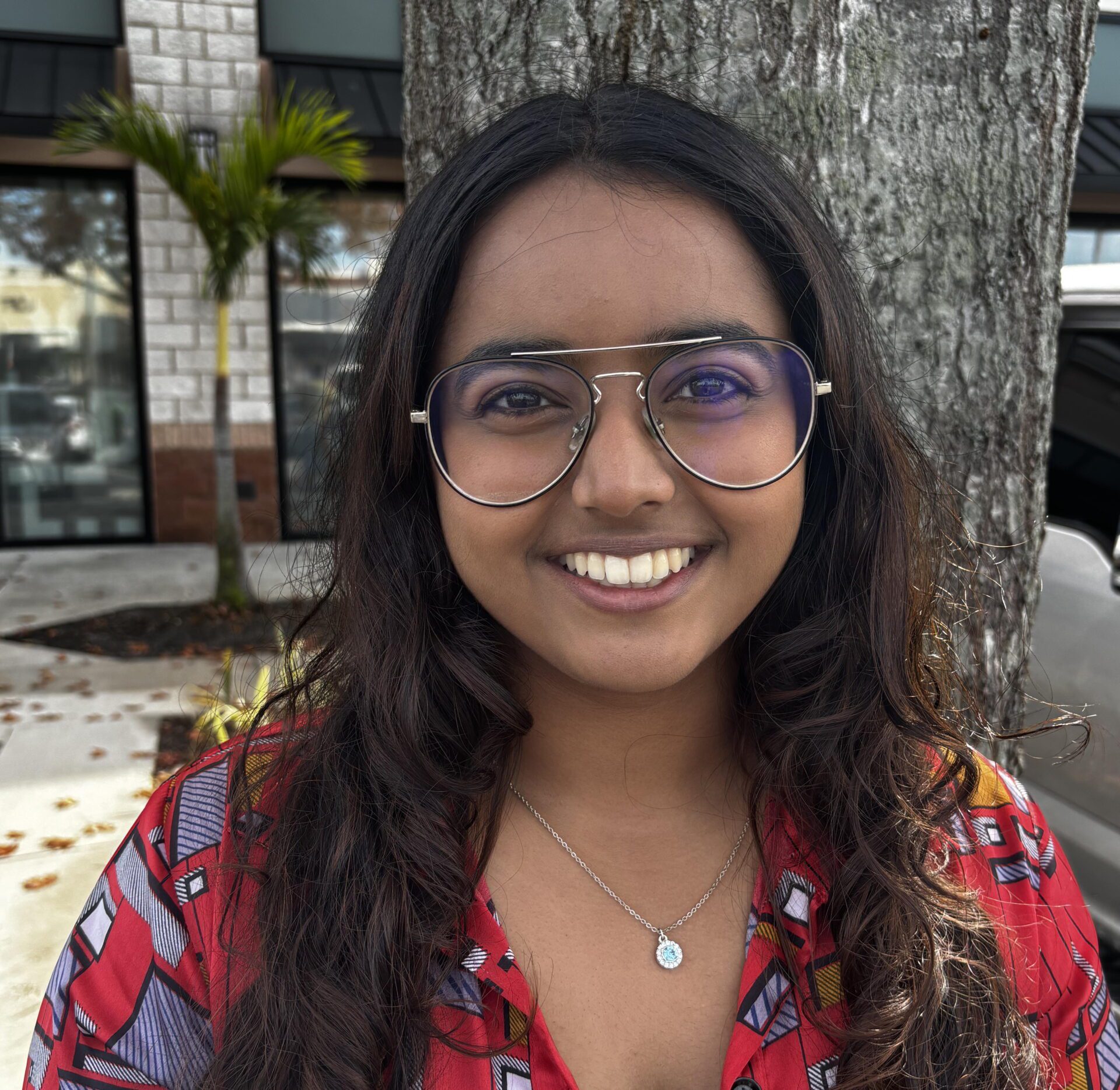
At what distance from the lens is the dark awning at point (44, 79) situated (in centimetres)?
784

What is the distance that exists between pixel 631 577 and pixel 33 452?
9731 millimetres

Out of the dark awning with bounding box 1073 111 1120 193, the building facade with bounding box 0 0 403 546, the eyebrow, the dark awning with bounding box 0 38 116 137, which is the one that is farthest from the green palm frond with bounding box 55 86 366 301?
the dark awning with bounding box 1073 111 1120 193

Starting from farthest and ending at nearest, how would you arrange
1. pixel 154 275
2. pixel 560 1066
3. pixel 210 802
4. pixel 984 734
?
pixel 154 275 < pixel 984 734 < pixel 210 802 < pixel 560 1066

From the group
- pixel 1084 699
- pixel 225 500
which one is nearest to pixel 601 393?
pixel 1084 699

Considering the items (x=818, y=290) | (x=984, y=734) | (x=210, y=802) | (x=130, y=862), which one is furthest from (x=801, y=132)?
(x=130, y=862)

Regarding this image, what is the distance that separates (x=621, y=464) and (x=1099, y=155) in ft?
31.7

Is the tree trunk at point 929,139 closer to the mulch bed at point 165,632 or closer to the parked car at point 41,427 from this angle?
the mulch bed at point 165,632

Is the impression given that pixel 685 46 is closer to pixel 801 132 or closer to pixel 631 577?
pixel 801 132

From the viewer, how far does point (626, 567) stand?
1240mm

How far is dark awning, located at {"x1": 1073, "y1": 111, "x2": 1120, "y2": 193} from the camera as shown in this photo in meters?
8.77

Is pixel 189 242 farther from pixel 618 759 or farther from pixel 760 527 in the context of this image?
pixel 760 527

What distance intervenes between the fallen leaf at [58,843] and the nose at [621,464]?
3472mm

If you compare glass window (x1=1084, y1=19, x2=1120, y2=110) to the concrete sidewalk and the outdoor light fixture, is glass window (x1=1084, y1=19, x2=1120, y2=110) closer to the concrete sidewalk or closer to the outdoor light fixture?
the outdoor light fixture

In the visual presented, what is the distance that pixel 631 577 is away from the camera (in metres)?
1.24
